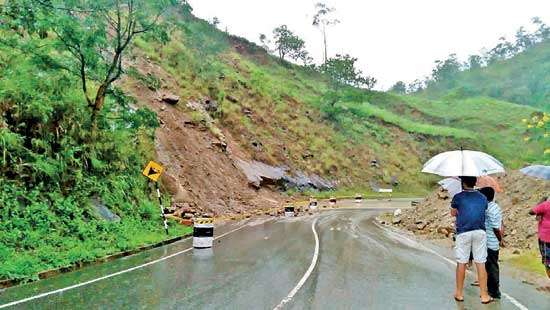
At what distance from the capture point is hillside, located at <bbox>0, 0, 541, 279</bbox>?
45.6 ft

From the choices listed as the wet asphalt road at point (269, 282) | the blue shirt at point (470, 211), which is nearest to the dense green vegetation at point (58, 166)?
the wet asphalt road at point (269, 282)

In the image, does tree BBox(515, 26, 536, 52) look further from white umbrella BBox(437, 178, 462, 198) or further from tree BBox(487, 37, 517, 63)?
white umbrella BBox(437, 178, 462, 198)

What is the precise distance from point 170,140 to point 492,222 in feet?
82.6

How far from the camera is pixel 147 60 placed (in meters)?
39.4

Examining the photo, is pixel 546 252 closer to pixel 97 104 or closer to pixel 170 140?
pixel 97 104

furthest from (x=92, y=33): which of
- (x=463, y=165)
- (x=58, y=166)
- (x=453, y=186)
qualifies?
(x=463, y=165)

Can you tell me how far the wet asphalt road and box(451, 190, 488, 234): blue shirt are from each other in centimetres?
127

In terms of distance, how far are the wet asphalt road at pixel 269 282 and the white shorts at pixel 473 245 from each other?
0.77 metres

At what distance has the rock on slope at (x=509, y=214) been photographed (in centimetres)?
1584

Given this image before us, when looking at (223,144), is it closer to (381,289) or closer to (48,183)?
(48,183)

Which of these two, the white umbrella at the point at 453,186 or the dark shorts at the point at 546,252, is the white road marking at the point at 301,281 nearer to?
the white umbrella at the point at 453,186

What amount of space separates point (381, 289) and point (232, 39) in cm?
7073

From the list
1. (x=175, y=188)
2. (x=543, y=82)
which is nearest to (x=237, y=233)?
(x=175, y=188)

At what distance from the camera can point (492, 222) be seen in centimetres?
812
